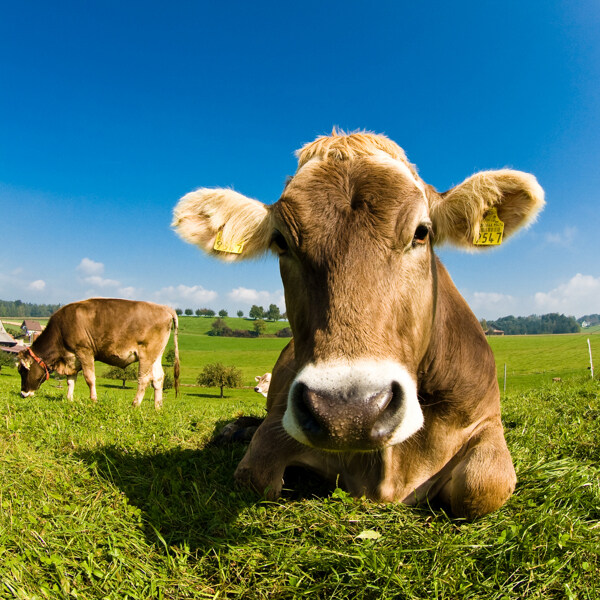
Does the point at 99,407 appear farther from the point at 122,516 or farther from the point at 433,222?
the point at 433,222

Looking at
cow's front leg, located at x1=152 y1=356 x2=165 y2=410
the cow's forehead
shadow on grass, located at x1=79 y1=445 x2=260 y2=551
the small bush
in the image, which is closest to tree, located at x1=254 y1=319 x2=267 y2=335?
the small bush

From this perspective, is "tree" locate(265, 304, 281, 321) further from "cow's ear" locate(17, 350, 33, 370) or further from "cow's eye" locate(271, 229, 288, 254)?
"cow's eye" locate(271, 229, 288, 254)

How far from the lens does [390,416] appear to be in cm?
187

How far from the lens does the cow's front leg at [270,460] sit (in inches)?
119

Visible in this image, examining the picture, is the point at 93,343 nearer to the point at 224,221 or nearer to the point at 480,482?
the point at 224,221

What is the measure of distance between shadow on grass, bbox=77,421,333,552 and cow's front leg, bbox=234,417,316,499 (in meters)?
0.08

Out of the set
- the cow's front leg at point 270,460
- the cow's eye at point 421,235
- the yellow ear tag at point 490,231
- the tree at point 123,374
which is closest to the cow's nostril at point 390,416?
the cow's eye at point 421,235

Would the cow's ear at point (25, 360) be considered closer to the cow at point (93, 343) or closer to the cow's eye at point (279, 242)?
the cow at point (93, 343)

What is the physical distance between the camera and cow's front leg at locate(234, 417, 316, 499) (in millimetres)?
3029

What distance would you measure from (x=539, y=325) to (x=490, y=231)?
15812cm

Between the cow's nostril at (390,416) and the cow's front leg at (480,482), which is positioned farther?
the cow's front leg at (480,482)

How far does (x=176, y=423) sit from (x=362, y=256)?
4.40m

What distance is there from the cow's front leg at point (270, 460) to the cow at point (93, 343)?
938cm

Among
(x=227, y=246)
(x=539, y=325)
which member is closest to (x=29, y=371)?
(x=227, y=246)
